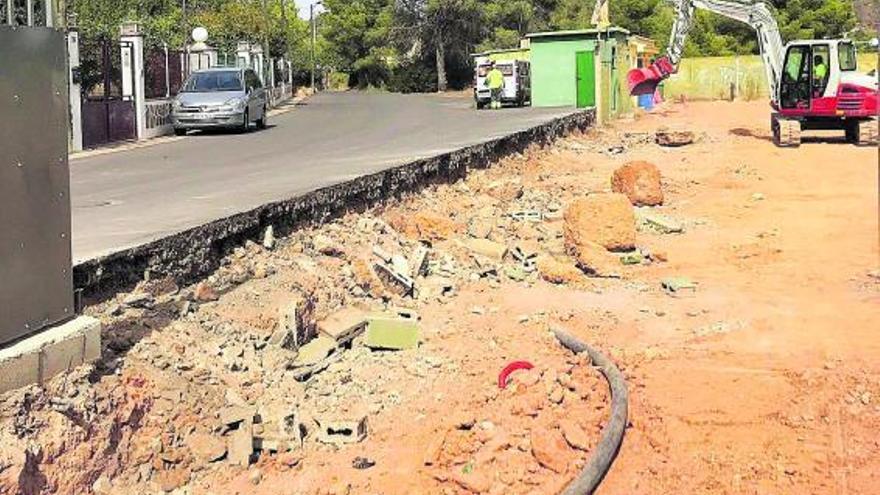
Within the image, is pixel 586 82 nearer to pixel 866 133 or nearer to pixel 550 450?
pixel 866 133

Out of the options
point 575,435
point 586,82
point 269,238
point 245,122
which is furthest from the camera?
point 586,82

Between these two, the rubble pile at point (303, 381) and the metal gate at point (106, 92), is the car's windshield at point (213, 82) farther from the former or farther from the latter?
the rubble pile at point (303, 381)

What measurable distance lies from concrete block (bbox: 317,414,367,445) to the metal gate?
17.7 meters

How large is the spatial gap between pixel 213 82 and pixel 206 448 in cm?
→ 2169

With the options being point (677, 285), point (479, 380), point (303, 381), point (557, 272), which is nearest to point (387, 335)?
point (479, 380)

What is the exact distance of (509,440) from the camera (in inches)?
248

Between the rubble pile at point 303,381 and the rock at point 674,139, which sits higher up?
the rock at point 674,139

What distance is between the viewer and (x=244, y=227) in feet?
31.1

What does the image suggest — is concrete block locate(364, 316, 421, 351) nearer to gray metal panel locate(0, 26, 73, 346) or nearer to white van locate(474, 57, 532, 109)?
gray metal panel locate(0, 26, 73, 346)

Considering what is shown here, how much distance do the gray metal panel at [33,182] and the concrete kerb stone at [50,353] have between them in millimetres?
68

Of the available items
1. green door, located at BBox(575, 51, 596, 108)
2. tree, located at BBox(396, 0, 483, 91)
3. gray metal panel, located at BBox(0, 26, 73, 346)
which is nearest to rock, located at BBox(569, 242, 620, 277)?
gray metal panel, located at BBox(0, 26, 73, 346)

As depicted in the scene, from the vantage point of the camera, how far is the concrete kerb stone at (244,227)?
23.8ft

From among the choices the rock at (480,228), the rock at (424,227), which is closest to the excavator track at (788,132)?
the rock at (480,228)

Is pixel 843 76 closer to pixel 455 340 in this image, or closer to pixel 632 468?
pixel 455 340
